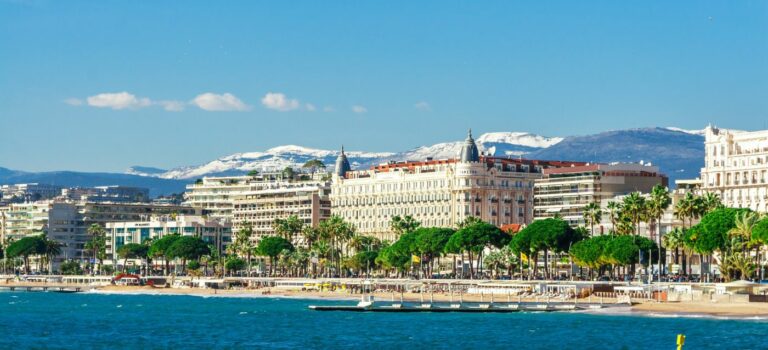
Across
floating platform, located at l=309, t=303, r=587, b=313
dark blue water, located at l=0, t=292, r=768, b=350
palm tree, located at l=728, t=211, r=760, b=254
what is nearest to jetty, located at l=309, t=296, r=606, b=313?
floating platform, located at l=309, t=303, r=587, b=313

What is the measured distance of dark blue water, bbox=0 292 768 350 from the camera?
4392 inches

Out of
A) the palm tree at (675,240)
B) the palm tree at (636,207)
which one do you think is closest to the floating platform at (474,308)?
the palm tree at (675,240)

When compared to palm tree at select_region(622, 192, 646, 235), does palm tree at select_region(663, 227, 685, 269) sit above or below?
below

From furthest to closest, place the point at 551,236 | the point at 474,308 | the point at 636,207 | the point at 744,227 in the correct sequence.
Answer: the point at 551,236 → the point at 636,207 → the point at 744,227 → the point at 474,308

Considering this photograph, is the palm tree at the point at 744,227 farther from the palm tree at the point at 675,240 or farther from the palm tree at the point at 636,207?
the palm tree at the point at 636,207

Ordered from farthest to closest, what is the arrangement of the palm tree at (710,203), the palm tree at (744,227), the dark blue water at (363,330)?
the palm tree at (710,203)
the palm tree at (744,227)
the dark blue water at (363,330)

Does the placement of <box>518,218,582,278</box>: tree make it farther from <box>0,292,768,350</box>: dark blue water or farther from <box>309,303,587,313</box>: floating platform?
<box>0,292,768,350</box>: dark blue water

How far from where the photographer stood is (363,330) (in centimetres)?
12731

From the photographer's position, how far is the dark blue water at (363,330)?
11156cm

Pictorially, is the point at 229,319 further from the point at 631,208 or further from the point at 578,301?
the point at 631,208

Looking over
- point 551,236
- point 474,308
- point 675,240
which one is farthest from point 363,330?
point 551,236

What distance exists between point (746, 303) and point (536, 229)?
5649cm

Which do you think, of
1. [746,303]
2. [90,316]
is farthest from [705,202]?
[90,316]

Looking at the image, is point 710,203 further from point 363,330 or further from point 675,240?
point 363,330
